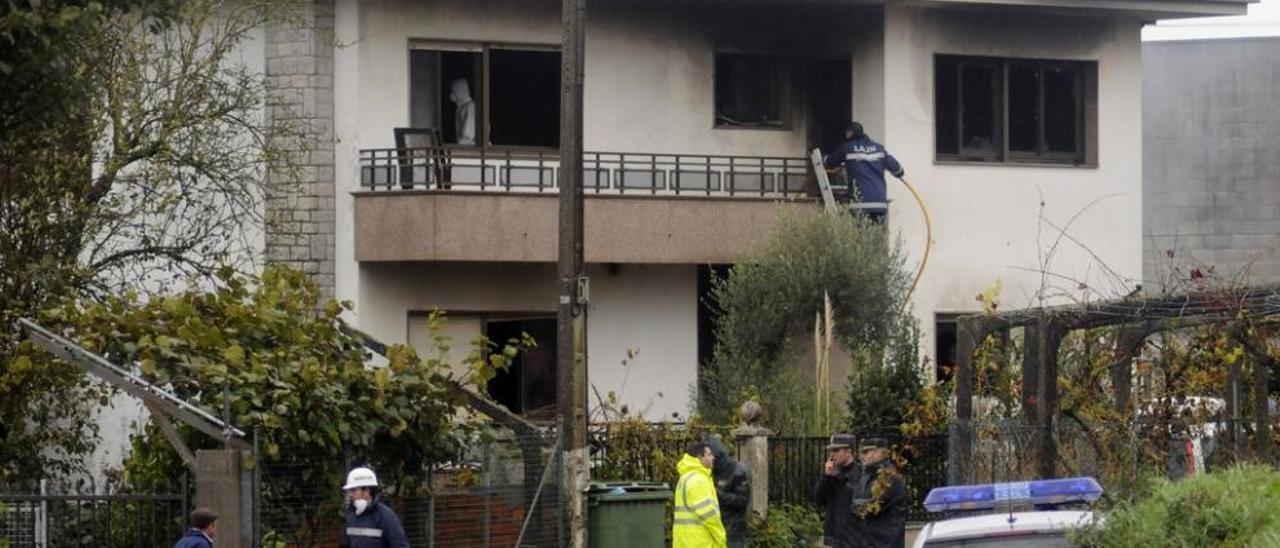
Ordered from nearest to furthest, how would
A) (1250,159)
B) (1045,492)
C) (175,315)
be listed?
(1045,492) → (175,315) → (1250,159)

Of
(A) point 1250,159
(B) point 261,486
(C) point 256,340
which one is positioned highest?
(A) point 1250,159

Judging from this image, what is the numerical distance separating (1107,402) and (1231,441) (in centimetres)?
146

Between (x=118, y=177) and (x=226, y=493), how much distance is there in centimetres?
715

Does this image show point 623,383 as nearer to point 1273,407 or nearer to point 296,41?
point 296,41

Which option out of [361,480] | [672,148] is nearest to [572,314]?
[361,480]

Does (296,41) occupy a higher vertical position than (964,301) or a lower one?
higher

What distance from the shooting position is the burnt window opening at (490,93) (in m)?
26.4

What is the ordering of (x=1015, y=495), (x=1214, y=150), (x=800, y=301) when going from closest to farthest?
(x=1015, y=495)
(x=800, y=301)
(x=1214, y=150)

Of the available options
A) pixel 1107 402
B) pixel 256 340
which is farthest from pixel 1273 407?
pixel 256 340

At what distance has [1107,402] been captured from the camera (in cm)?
1845

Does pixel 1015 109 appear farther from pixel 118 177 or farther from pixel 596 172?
pixel 118 177

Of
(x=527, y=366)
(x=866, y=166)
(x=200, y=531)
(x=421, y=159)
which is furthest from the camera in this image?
(x=527, y=366)

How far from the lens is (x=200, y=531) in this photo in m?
Result: 14.0

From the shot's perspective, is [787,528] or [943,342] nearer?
[787,528]
